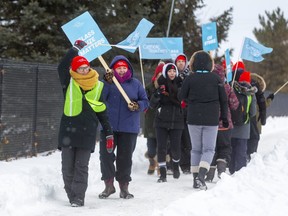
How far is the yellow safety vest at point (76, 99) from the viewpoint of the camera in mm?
6832

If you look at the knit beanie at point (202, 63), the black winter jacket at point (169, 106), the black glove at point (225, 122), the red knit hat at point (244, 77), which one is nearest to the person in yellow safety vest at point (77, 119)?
the knit beanie at point (202, 63)

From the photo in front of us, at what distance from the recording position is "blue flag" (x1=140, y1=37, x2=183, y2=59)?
42.2ft

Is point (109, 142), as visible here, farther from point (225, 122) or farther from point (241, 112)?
point (241, 112)

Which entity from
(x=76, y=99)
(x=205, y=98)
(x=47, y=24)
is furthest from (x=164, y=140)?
(x=47, y=24)

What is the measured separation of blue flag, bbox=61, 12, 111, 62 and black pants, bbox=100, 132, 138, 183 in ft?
4.34

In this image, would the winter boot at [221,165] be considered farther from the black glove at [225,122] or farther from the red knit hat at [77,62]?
the red knit hat at [77,62]

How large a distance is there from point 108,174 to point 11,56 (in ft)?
28.0

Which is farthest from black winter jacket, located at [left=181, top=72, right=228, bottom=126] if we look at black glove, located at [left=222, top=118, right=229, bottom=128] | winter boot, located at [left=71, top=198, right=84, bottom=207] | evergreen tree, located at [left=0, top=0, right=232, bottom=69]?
evergreen tree, located at [left=0, top=0, right=232, bottom=69]

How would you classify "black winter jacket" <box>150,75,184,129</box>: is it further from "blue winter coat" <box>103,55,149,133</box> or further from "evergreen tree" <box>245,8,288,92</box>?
"evergreen tree" <box>245,8,288,92</box>

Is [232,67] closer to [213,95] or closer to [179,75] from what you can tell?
[179,75]

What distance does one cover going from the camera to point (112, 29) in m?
15.8

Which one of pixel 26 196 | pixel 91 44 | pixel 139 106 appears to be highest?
pixel 91 44

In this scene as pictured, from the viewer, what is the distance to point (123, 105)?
7789 mm

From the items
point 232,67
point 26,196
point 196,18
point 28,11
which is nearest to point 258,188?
point 26,196
